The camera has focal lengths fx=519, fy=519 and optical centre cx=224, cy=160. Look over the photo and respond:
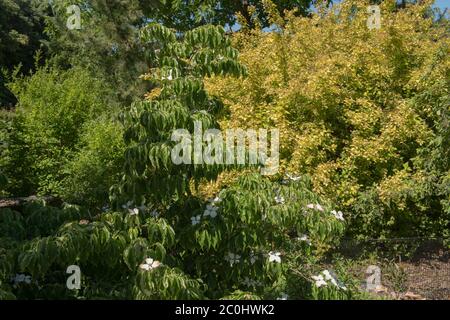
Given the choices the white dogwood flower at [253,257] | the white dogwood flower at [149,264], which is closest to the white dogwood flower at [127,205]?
the white dogwood flower at [149,264]

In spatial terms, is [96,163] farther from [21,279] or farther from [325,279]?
[325,279]

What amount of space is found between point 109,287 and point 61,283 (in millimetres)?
293

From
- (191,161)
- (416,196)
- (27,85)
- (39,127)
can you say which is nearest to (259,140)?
(416,196)

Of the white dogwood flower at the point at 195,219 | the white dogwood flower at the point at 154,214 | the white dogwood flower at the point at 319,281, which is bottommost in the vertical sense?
the white dogwood flower at the point at 319,281

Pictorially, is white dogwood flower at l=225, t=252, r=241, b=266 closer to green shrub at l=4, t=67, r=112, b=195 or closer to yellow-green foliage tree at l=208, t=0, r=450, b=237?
yellow-green foliage tree at l=208, t=0, r=450, b=237

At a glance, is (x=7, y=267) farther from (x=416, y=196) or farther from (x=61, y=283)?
(x=416, y=196)

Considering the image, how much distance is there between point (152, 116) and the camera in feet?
10.4

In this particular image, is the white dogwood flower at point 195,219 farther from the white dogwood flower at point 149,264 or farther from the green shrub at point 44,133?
the green shrub at point 44,133

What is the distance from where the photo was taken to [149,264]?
2.80 m

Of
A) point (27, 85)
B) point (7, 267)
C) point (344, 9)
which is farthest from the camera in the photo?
point (27, 85)

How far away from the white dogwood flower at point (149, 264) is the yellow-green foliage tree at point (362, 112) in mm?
4228

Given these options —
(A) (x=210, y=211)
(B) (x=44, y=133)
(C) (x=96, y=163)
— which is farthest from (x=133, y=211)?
(B) (x=44, y=133)

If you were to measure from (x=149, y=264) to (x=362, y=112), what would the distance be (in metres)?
5.30

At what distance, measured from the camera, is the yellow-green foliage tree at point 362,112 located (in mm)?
6961
